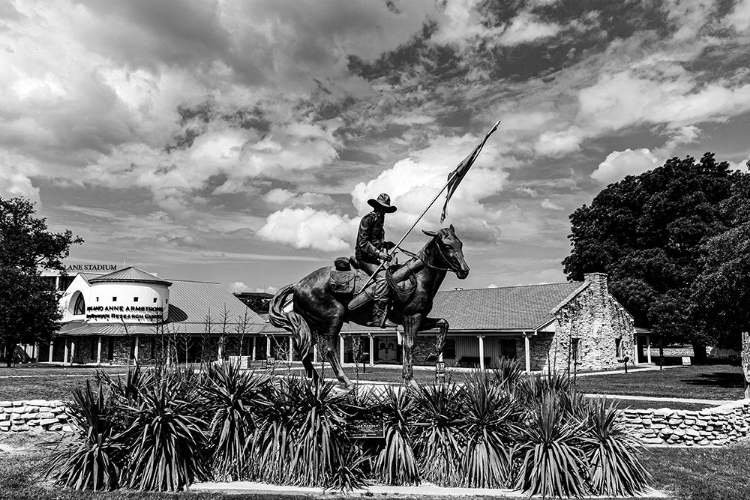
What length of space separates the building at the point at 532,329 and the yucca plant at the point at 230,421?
2311 centimetres

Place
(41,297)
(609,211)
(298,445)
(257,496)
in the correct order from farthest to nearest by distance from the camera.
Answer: (609,211), (41,297), (298,445), (257,496)

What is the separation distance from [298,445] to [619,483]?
13.0ft

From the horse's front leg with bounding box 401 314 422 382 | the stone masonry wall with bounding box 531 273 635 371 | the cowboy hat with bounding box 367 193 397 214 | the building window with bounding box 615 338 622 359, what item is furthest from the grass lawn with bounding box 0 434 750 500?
the building window with bounding box 615 338 622 359

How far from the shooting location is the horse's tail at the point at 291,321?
9180 mm

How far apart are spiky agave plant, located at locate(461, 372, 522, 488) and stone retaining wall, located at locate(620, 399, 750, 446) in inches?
200

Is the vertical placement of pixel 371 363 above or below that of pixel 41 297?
below

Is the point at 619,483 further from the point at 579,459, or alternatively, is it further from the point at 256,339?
the point at 256,339

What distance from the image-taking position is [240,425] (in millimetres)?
7551

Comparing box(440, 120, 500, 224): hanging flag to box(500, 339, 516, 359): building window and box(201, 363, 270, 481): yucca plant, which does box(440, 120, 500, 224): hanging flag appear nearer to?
box(201, 363, 270, 481): yucca plant

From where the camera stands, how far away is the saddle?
9.34m

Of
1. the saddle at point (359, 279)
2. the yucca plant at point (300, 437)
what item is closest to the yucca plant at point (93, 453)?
the yucca plant at point (300, 437)

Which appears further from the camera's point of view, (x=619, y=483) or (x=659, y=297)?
(x=659, y=297)

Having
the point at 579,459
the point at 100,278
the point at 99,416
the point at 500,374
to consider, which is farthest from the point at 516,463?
the point at 100,278

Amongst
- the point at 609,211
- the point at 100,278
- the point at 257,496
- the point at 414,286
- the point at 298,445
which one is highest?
the point at 609,211
